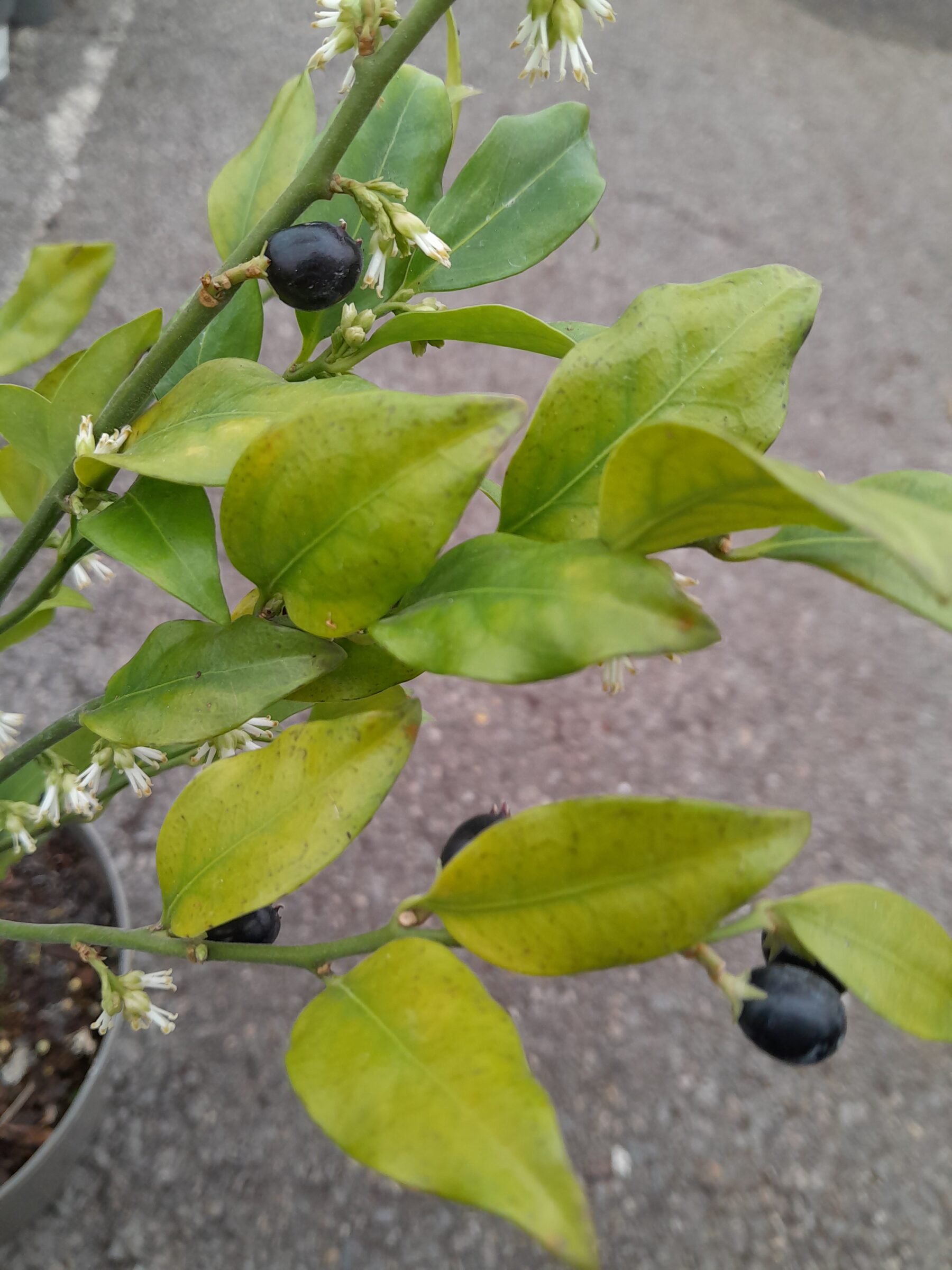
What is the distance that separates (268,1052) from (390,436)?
76 cm

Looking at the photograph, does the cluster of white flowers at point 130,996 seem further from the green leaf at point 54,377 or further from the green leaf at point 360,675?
the green leaf at point 54,377

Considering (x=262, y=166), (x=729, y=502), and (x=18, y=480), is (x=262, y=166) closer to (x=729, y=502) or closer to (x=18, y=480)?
(x=18, y=480)

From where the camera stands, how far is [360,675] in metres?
0.34

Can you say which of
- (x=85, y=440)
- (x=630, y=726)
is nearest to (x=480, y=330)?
(x=85, y=440)

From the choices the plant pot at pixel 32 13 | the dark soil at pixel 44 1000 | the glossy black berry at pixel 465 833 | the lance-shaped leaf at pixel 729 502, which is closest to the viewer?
the lance-shaped leaf at pixel 729 502

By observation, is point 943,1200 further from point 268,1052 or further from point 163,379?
point 163,379

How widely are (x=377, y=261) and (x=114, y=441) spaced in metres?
0.12

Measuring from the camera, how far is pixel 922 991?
11.7 inches

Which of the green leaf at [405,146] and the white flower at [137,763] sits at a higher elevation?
the green leaf at [405,146]

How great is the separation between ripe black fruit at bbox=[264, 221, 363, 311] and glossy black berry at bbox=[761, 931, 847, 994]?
0.88 feet

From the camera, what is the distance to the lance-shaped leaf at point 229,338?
16.1 inches

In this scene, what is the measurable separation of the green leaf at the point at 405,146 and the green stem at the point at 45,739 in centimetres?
18

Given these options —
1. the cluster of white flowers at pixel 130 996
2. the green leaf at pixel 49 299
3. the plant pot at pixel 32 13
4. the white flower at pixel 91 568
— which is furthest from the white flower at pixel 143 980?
the plant pot at pixel 32 13

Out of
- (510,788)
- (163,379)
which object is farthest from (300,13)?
(163,379)
